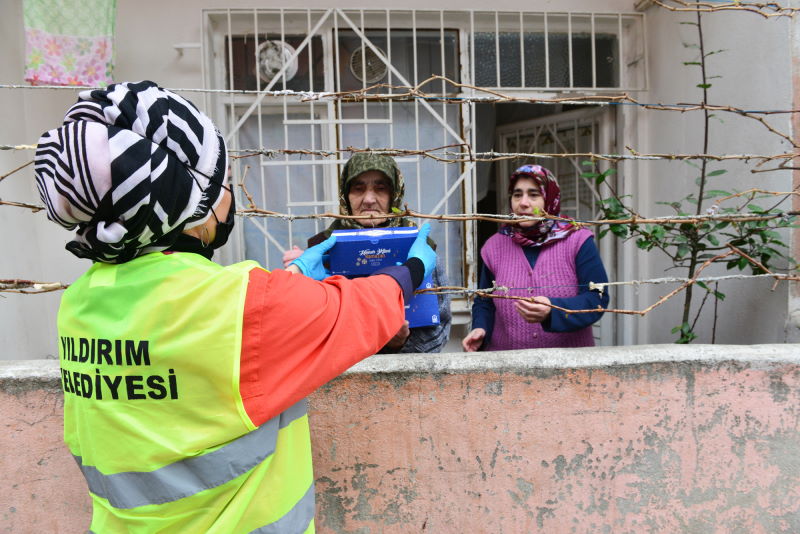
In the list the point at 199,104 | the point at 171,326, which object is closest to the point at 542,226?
the point at 171,326

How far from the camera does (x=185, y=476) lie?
36.5 inches

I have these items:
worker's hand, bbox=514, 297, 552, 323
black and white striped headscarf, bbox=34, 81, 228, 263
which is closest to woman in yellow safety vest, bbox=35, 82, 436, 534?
black and white striped headscarf, bbox=34, 81, 228, 263

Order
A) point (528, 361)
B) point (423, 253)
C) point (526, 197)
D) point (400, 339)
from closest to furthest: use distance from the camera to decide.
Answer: point (423, 253) → point (528, 361) → point (400, 339) → point (526, 197)

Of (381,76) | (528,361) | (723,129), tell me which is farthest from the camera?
(381,76)

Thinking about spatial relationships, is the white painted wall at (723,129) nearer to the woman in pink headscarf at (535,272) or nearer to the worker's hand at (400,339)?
the woman in pink headscarf at (535,272)

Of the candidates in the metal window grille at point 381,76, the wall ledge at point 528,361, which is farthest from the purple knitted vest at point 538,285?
the metal window grille at point 381,76

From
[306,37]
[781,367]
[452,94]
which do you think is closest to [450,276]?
[452,94]

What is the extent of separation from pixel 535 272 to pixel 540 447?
70 cm

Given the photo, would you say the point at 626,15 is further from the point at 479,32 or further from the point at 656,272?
the point at 656,272

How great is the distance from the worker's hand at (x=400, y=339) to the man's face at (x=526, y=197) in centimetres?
70

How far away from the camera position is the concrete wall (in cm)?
154

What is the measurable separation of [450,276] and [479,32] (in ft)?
5.31

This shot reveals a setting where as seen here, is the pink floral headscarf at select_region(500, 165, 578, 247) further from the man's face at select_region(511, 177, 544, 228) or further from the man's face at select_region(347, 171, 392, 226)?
the man's face at select_region(347, 171, 392, 226)

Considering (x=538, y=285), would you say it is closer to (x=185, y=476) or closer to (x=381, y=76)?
(x=185, y=476)
